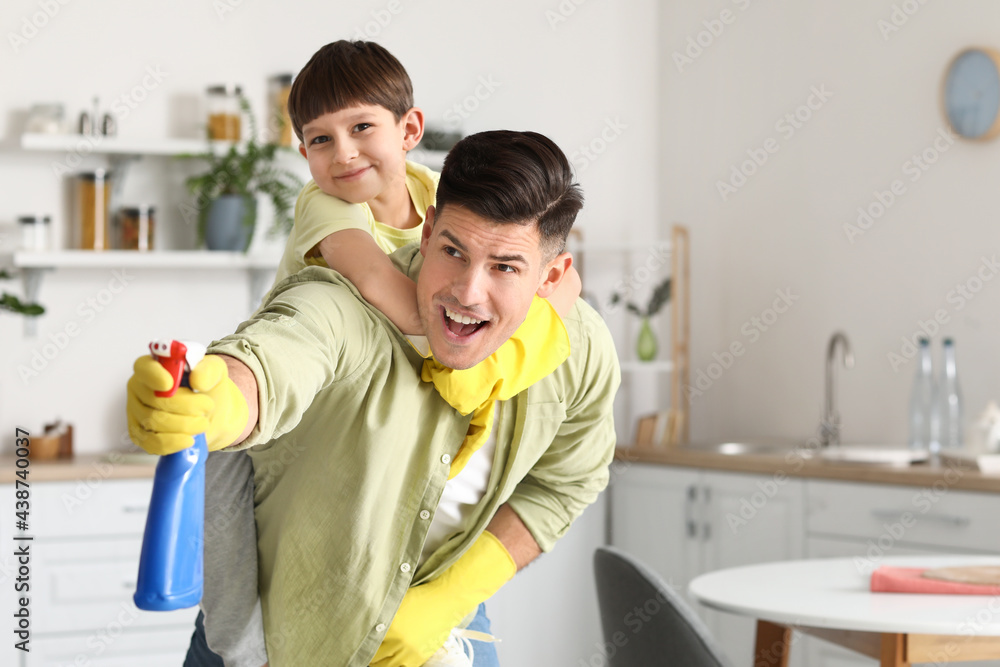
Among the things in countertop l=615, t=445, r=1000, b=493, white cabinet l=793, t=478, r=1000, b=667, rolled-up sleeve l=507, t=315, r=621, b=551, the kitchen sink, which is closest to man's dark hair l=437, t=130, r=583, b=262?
rolled-up sleeve l=507, t=315, r=621, b=551

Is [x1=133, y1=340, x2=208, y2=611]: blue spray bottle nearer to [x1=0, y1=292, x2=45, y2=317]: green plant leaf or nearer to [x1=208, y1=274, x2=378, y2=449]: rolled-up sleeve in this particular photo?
[x1=208, y1=274, x2=378, y2=449]: rolled-up sleeve

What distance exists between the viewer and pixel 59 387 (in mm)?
3525

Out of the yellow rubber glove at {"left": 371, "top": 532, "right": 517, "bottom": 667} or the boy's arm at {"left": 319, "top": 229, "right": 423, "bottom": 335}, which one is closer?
the boy's arm at {"left": 319, "top": 229, "right": 423, "bottom": 335}

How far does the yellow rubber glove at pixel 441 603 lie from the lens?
1.36 metres

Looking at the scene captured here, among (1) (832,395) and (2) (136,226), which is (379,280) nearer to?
(2) (136,226)

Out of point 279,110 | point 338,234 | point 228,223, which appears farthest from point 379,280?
point 279,110

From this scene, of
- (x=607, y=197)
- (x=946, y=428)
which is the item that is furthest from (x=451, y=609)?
(x=607, y=197)

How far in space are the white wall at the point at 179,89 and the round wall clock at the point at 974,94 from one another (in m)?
1.38

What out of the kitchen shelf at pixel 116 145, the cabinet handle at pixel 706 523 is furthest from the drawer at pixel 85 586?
the cabinet handle at pixel 706 523

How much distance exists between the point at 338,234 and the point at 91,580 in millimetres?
2220

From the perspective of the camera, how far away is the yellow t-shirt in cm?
129

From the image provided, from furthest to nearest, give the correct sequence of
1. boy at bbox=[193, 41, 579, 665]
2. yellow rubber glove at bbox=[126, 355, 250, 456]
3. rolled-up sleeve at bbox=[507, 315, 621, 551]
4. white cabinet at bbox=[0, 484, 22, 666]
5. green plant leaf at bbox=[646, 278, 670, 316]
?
green plant leaf at bbox=[646, 278, 670, 316], white cabinet at bbox=[0, 484, 22, 666], rolled-up sleeve at bbox=[507, 315, 621, 551], boy at bbox=[193, 41, 579, 665], yellow rubber glove at bbox=[126, 355, 250, 456]

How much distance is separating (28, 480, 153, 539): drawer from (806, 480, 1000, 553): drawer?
197 cm

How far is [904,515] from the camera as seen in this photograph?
287 centimetres
